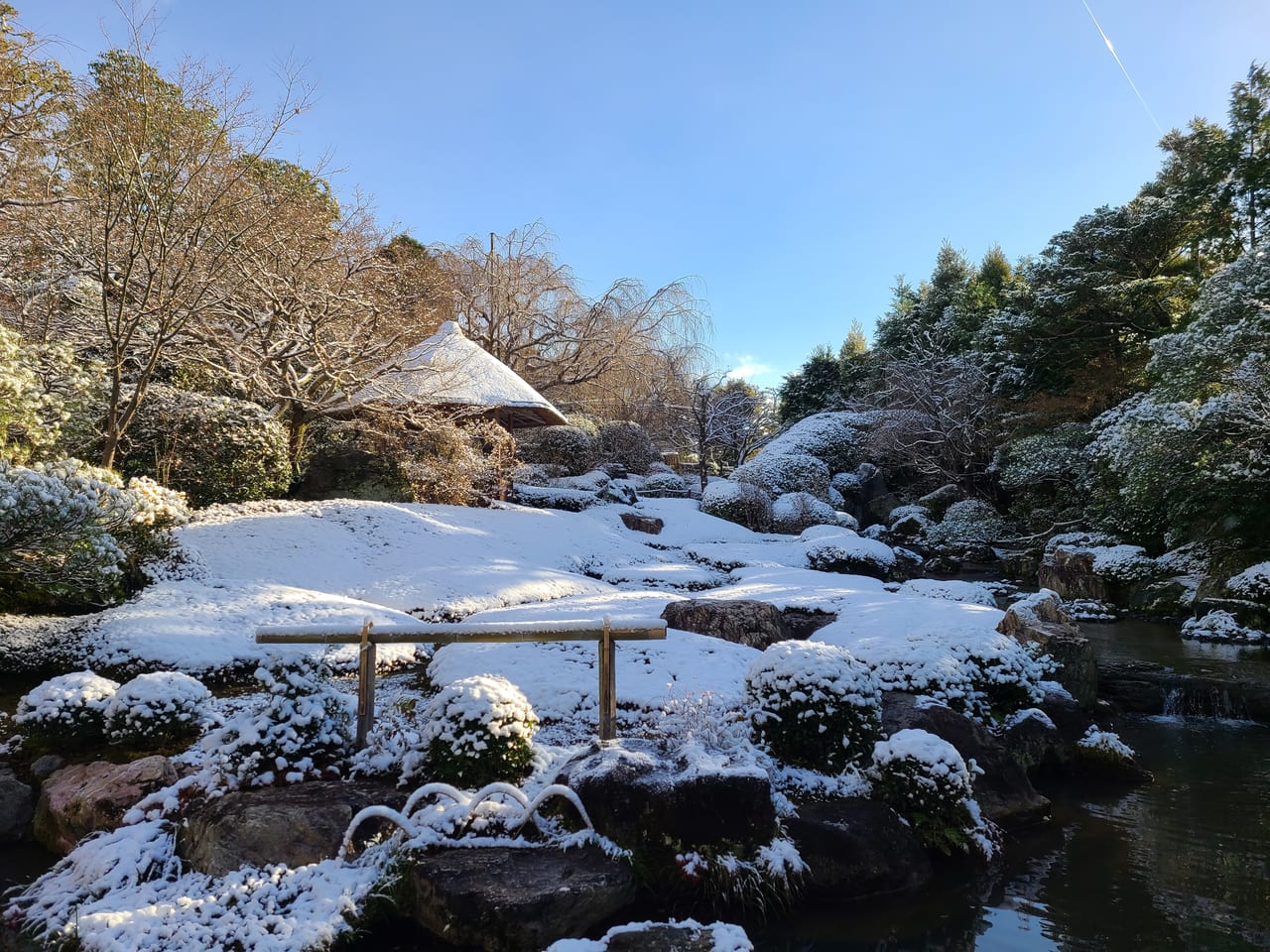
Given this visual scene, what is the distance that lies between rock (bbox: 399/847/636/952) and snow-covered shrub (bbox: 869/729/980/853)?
1.96 metres

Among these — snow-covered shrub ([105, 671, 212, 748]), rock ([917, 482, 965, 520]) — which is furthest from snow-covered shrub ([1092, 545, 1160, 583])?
snow-covered shrub ([105, 671, 212, 748])

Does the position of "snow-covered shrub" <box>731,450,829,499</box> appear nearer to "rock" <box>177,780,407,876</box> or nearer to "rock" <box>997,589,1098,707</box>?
"rock" <box>997,589,1098,707</box>

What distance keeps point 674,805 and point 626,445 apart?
21012 mm

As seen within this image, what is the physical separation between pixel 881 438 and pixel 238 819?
21.5m

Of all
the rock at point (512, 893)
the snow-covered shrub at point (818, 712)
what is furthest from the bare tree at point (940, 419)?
the rock at point (512, 893)

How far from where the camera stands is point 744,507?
64.1ft

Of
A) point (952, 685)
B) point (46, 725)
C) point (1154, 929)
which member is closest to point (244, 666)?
point (46, 725)

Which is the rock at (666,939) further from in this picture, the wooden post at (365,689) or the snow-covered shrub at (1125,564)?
the snow-covered shrub at (1125,564)

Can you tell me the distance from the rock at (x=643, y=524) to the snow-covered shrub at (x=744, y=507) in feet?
8.06

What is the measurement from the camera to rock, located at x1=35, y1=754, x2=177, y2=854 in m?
4.36

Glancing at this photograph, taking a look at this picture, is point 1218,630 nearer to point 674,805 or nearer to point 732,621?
point 732,621

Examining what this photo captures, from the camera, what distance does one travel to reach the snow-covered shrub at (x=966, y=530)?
17828 mm

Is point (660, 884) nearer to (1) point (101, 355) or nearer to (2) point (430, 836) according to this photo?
(2) point (430, 836)

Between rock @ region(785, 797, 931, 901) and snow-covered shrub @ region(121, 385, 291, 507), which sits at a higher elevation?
snow-covered shrub @ region(121, 385, 291, 507)
